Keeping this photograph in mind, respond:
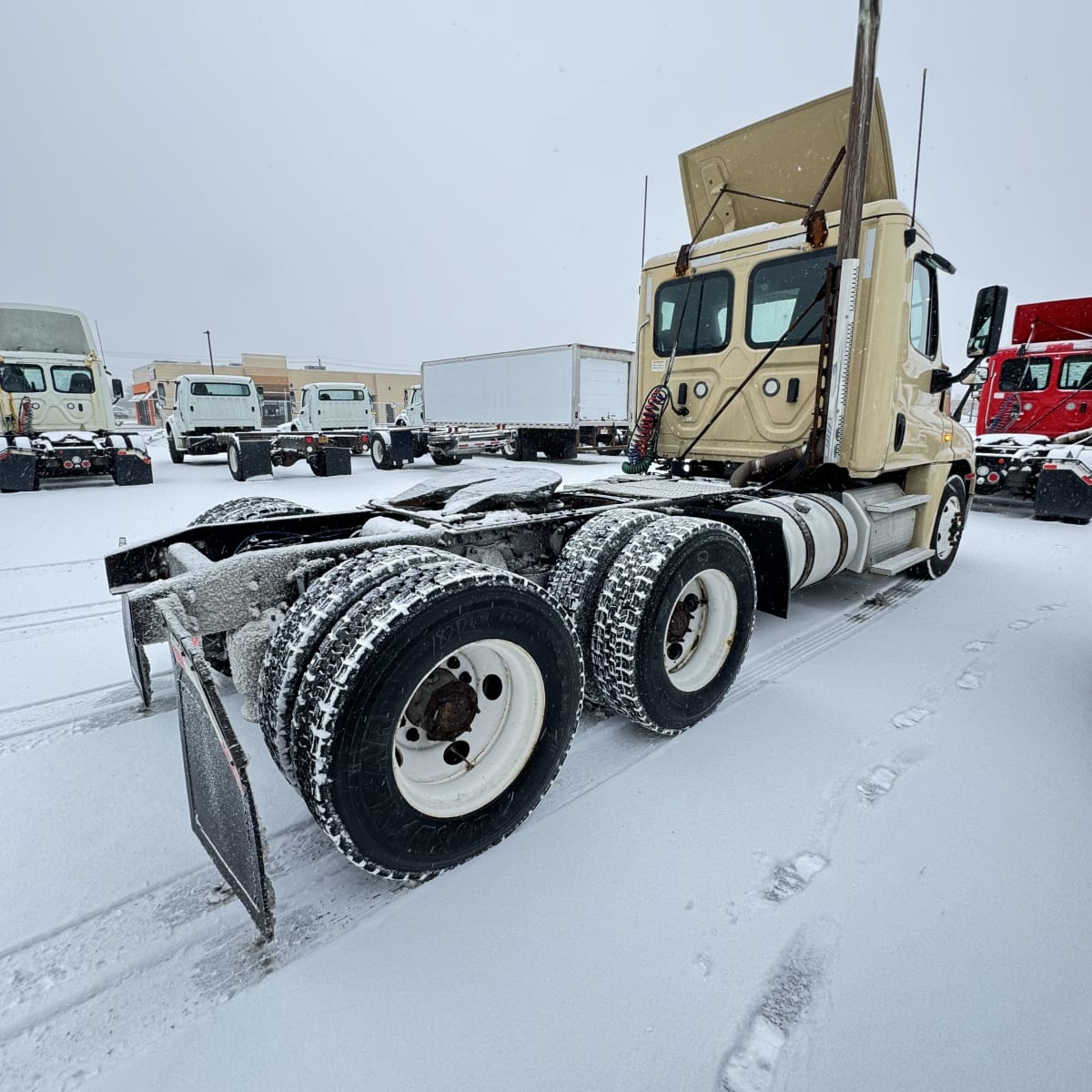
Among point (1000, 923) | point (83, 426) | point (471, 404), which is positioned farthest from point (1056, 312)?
point (83, 426)

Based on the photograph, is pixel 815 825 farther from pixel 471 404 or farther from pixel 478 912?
pixel 471 404

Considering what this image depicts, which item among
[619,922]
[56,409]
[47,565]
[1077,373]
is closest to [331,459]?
[56,409]

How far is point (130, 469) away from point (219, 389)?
5762mm

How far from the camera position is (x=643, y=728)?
294 centimetres

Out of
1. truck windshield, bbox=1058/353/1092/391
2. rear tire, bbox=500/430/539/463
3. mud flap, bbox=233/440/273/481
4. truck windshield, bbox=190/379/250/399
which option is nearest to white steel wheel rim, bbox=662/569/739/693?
truck windshield, bbox=1058/353/1092/391

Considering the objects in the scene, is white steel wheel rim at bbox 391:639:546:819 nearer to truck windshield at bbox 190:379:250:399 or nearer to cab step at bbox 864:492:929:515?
cab step at bbox 864:492:929:515

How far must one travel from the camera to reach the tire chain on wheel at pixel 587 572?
2.78 m

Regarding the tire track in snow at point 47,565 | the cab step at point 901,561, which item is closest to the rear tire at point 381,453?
the tire track in snow at point 47,565

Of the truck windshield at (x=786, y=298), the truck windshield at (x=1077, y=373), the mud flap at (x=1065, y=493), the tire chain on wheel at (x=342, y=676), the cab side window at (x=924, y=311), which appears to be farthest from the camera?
the truck windshield at (x=1077, y=373)

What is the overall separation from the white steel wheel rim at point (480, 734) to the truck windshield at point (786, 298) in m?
3.51

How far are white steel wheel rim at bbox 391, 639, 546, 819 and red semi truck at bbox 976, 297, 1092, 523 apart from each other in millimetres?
7307

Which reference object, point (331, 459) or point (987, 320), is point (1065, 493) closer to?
point (987, 320)

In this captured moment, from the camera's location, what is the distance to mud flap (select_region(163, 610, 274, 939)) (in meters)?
1.47

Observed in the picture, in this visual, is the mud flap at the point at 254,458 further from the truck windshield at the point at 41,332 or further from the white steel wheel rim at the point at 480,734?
the white steel wheel rim at the point at 480,734
